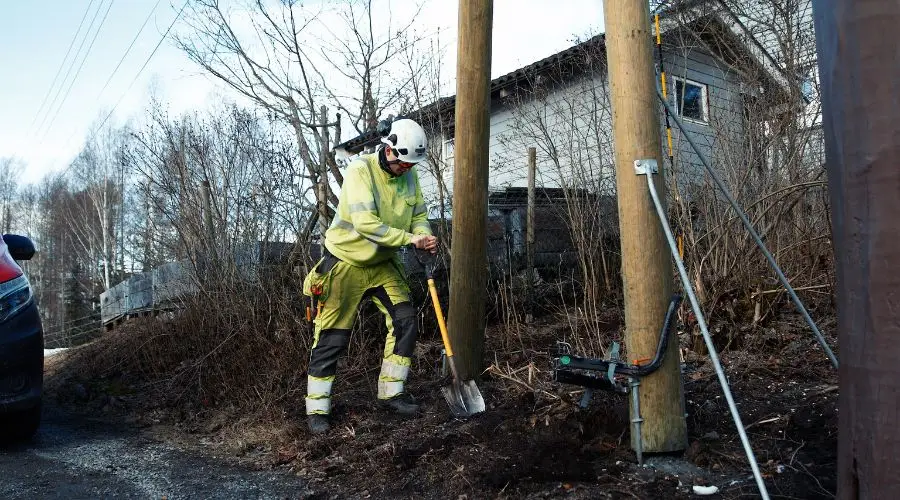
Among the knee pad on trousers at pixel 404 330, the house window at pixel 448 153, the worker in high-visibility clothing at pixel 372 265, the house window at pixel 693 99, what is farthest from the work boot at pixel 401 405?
the house window at pixel 693 99

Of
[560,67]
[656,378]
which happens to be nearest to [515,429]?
[656,378]

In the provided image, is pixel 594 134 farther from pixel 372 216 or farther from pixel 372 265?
pixel 372 216

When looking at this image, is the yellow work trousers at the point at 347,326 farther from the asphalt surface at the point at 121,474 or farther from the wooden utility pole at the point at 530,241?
the wooden utility pole at the point at 530,241

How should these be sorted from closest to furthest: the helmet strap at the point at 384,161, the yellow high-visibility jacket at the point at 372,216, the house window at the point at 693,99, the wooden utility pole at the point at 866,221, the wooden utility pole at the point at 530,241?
the wooden utility pole at the point at 866,221
the yellow high-visibility jacket at the point at 372,216
the helmet strap at the point at 384,161
the wooden utility pole at the point at 530,241
the house window at the point at 693,99

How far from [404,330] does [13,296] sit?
2578mm

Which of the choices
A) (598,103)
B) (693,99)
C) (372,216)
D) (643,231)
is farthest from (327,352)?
(693,99)

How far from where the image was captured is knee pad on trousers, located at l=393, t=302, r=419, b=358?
17.8ft

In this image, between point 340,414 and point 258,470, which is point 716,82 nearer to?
point 340,414

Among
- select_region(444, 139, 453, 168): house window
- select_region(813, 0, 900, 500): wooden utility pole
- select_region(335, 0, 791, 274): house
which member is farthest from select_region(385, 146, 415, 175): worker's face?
select_region(813, 0, 900, 500): wooden utility pole

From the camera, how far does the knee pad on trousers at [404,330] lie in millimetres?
5426

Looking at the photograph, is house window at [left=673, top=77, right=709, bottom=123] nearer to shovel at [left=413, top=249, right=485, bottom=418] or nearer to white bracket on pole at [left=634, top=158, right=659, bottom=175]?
shovel at [left=413, top=249, right=485, bottom=418]

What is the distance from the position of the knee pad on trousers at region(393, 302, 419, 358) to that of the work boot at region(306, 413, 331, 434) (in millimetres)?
659

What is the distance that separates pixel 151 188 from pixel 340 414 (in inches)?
187

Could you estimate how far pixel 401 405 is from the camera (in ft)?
17.6
